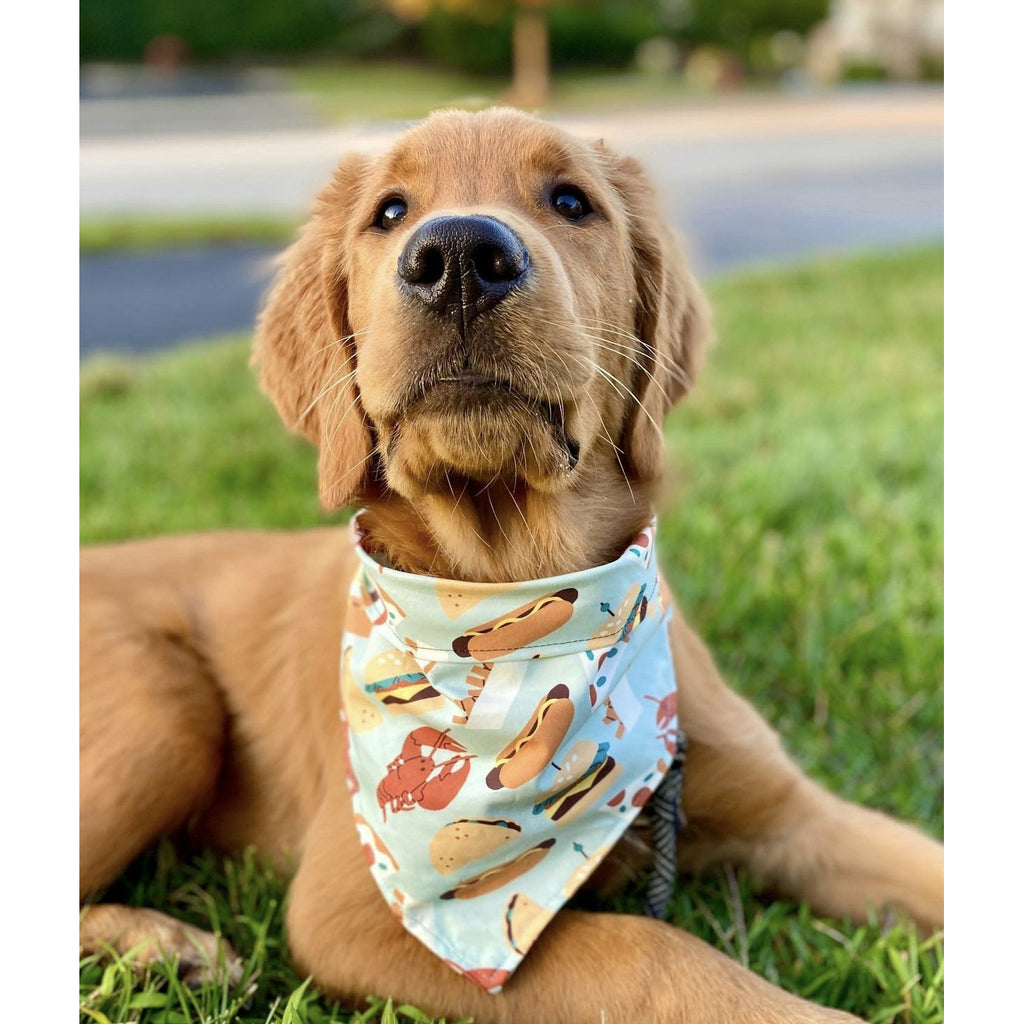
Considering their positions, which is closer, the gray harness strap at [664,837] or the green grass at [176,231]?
the gray harness strap at [664,837]

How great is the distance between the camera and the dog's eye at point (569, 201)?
2.30 m

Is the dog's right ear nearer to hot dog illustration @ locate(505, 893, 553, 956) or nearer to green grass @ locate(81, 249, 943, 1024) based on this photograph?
green grass @ locate(81, 249, 943, 1024)

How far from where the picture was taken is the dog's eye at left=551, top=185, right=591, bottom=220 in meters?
2.30

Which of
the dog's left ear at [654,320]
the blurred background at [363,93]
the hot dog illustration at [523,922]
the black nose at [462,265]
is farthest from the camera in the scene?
the blurred background at [363,93]

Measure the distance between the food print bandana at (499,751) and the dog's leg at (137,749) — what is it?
57 cm

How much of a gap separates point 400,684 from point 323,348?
757 millimetres

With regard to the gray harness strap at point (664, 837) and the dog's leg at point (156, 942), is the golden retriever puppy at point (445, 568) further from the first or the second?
the gray harness strap at point (664, 837)

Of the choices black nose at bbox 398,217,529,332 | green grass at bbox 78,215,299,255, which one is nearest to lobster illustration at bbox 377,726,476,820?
black nose at bbox 398,217,529,332

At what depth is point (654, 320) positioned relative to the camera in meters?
2.51

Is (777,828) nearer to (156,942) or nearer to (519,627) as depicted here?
(519,627)

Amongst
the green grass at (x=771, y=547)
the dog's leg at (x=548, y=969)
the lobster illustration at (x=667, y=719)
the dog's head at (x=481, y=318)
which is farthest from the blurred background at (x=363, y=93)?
the dog's leg at (x=548, y=969)

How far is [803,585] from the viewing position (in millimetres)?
3789
